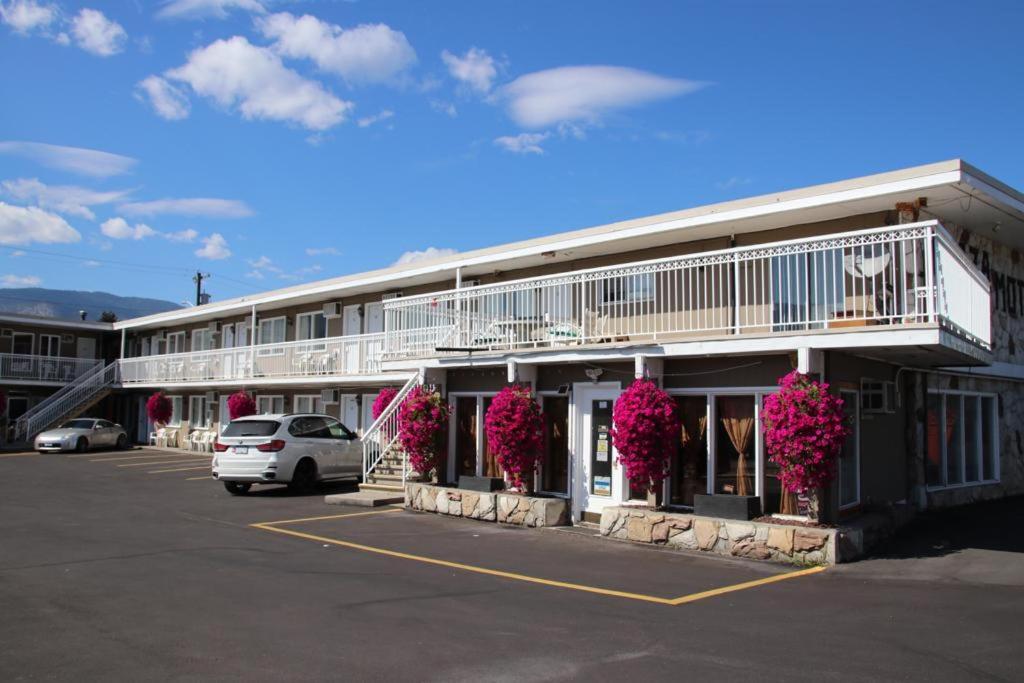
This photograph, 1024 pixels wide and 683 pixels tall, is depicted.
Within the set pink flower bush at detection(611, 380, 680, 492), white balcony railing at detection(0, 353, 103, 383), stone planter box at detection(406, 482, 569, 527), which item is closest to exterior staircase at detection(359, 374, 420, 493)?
stone planter box at detection(406, 482, 569, 527)

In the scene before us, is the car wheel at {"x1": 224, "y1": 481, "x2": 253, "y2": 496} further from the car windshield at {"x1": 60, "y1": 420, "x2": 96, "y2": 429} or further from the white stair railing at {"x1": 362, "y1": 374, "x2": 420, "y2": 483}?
the car windshield at {"x1": 60, "y1": 420, "x2": 96, "y2": 429}

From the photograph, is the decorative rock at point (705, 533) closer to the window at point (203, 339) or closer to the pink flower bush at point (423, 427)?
the pink flower bush at point (423, 427)

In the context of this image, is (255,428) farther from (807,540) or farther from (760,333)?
(807,540)

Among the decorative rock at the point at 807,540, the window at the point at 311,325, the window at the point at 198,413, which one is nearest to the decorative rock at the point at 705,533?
the decorative rock at the point at 807,540

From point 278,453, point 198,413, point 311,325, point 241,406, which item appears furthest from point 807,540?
point 198,413

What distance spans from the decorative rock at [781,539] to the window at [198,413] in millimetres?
27236

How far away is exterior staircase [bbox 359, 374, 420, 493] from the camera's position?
57.6ft

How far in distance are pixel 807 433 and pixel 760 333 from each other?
A: 186cm

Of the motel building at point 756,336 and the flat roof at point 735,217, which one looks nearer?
the motel building at point 756,336

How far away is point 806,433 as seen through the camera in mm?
10453

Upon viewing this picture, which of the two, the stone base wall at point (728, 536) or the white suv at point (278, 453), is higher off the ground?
the white suv at point (278, 453)

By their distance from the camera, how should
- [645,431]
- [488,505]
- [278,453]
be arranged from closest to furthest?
[645,431] < [488,505] < [278,453]

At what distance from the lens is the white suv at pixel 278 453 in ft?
56.7

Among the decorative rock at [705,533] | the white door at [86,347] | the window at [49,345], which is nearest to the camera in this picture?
the decorative rock at [705,533]
